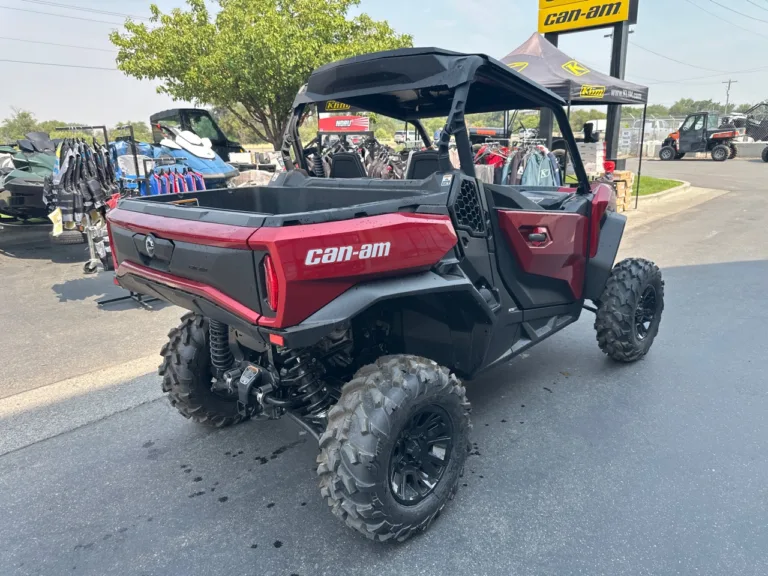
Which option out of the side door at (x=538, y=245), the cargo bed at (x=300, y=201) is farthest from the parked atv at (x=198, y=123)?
the side door at (x=538, y=245)

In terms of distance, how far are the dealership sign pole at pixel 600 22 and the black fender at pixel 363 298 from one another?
34.4 ft

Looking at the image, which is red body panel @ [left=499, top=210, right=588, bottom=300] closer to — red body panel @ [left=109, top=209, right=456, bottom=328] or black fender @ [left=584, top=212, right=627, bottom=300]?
black fender @ [left=584, top=212, right=627, bottom=300]

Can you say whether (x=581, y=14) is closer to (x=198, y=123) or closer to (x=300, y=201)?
(x=198, y=123)

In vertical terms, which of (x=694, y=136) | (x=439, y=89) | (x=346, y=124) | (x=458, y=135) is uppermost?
(x=346, y=124)

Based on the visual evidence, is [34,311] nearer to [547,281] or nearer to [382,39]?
[547,281]

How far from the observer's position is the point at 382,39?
1509 cm

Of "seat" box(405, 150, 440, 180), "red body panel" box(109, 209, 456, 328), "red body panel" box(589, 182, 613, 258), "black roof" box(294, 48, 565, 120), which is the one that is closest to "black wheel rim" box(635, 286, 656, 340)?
"red body panel" box(589, 182, 613, 258)

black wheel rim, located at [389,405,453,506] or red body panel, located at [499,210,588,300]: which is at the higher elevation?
red body panel, located at [499,210,588,300]

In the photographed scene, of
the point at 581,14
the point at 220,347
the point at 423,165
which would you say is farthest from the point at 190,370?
the point at 581,14

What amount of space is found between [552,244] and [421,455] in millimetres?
1573

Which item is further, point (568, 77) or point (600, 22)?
point (600, 22)

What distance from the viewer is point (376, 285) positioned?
7.21ft

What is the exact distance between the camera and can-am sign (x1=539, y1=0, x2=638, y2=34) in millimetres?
12492

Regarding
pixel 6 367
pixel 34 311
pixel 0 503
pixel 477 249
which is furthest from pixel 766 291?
pixel 34 311
